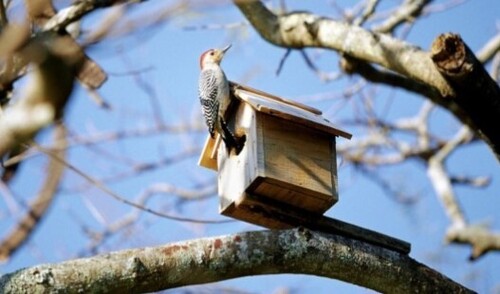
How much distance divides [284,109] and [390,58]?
0.87m

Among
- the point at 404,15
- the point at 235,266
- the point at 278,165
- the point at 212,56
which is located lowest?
the point at 404,15

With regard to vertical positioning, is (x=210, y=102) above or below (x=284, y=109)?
below

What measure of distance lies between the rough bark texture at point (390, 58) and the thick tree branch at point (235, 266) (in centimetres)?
97

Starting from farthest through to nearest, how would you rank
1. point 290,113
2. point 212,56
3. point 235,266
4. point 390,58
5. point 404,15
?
point 404,15
point 212,56
point 390,58
point 290,113
point 235,266

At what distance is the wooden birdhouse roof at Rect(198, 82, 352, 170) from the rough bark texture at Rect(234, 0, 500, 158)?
0.55 meters

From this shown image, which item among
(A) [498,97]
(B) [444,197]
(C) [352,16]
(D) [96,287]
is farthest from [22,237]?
(B) [444,197]

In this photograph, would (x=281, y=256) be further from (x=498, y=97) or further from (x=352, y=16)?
(x=352, y=16)

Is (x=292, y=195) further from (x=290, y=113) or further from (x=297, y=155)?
(x=290, y=113)

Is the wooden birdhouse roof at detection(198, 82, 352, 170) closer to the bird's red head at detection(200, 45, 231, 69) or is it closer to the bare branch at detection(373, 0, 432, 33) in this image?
the bird's red head at detection(200, 45, 231, 69)

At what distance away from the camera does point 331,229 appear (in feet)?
11.3

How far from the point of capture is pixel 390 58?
4336mm

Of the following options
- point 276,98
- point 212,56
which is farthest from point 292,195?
point 212,56

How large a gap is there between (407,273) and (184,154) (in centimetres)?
489

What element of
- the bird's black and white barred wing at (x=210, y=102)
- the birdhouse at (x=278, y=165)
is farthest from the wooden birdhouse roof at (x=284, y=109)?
the bird's black and white barred wing at (x=210, y=102)
